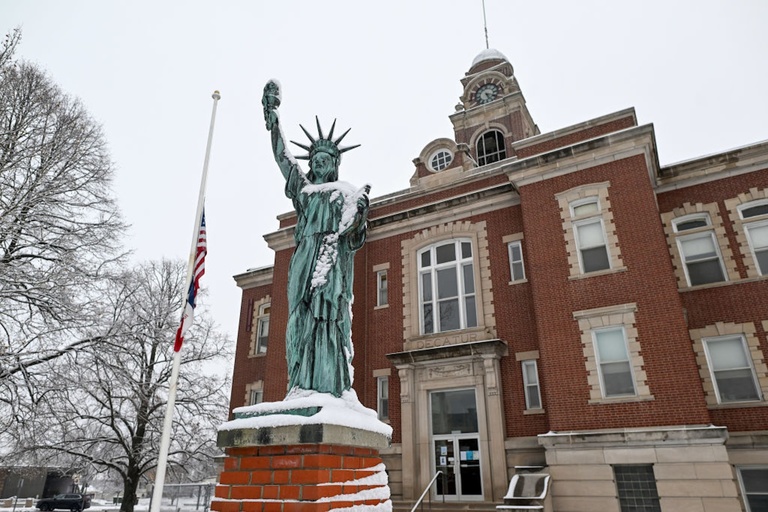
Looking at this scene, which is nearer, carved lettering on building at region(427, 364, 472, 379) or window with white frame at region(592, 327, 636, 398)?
window with white frame at region(592, 327, 636, 398)

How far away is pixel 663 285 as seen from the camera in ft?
43.5

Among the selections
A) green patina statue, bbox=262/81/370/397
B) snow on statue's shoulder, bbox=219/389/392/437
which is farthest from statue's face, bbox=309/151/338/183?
snow on statue's shoulder, bbox=219/389/392/437

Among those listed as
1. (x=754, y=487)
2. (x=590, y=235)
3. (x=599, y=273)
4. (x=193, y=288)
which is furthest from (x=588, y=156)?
(x=193, y=288)

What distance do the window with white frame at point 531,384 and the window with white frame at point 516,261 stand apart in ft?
9.30

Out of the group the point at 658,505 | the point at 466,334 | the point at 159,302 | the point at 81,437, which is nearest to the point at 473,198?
the point at 466,334

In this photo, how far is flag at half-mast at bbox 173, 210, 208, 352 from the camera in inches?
238

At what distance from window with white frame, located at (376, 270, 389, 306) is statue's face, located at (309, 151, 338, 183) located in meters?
13.8

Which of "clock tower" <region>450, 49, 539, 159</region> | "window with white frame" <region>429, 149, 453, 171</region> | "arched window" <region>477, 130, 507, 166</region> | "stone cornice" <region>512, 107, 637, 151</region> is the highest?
"clock tower" <region>450, 49, 539, 159</region>

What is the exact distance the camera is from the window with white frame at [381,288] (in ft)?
62.4

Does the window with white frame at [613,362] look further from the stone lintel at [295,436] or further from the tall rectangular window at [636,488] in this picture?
the stone lintel at [295,436]

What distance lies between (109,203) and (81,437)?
43.5 ft

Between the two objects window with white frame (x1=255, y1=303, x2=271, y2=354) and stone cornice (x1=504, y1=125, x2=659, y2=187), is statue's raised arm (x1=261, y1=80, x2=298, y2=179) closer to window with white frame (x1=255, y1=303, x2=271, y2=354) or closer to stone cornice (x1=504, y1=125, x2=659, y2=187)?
stone cornice (x1=504, y1=125, x2=659, y2=187)

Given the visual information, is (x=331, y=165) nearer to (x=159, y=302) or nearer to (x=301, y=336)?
(x=301, y=336)

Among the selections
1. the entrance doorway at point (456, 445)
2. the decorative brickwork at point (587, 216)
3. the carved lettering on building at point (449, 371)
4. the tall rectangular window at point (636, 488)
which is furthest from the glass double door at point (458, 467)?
the decorative brickwork at point (587, 216)
